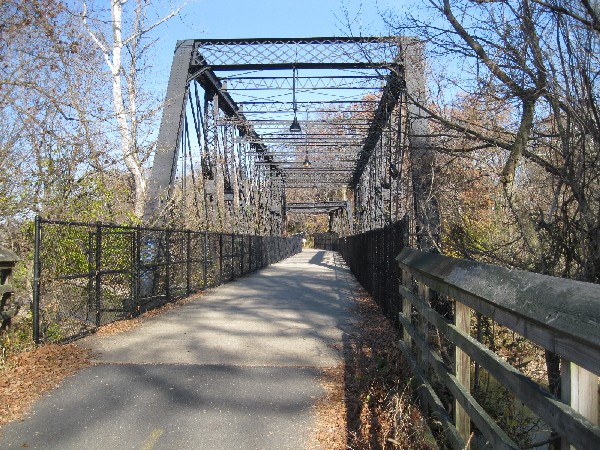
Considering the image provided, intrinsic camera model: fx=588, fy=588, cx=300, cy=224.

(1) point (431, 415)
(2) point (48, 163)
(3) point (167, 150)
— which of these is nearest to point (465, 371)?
(1) point (431, 415)

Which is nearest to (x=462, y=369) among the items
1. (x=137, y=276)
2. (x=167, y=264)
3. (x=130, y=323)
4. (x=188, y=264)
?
(x=130, y=323)

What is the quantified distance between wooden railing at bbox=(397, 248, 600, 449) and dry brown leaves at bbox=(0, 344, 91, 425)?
3540mm

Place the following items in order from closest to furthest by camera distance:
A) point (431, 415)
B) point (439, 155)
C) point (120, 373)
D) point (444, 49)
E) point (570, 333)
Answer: point (570, 333), point (431, 415), point (120, 373), point (444, 49), point (439, 155)

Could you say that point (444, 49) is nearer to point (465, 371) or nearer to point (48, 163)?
point (465, 371)

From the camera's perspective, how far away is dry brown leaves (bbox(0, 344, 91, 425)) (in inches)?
200

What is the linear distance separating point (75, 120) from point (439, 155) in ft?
29.4

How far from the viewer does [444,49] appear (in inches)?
268

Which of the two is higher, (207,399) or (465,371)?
(465,371)

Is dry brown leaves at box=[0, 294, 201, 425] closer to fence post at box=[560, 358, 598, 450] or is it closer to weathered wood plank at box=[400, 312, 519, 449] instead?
weathered wood plank at box=[400, 312, 519, 449]

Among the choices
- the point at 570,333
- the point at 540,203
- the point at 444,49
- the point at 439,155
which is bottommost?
the point at 570,333

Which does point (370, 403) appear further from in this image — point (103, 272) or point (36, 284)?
point (103, 272)

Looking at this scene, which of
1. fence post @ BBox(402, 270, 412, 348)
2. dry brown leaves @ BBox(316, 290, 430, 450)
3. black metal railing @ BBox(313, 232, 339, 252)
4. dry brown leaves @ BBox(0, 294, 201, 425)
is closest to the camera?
dry brown leaves @ BBox(316, 290, 430, 450)

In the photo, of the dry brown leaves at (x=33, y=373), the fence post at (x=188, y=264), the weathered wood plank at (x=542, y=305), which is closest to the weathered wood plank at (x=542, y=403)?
the weathered wood plank at (x=542, y=305)

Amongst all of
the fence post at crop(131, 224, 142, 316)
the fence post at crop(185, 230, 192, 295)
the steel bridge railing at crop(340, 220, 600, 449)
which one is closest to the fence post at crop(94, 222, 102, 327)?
the fence post at crop(131, 224, 142, 316)
